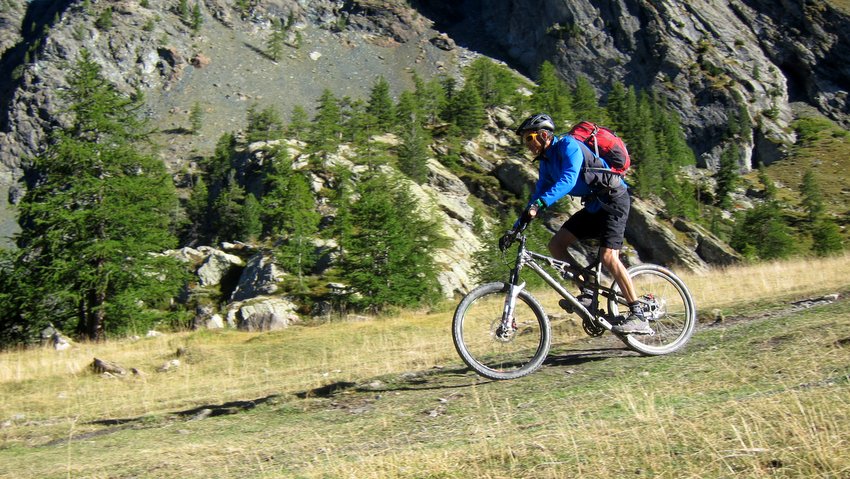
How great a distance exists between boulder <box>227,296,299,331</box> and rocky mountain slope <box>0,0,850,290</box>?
94.0m

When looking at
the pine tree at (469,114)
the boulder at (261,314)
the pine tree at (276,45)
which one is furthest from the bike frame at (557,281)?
the pine tree at (276,45)

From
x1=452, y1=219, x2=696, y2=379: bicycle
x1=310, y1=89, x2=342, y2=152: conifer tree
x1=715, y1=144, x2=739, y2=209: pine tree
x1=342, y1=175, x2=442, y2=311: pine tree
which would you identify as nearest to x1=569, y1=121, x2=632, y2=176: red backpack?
x1=452, y1=219, x2=696, y2=379: bicycle

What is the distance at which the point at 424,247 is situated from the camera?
121ft

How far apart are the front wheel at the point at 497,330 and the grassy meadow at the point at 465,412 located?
0.27m

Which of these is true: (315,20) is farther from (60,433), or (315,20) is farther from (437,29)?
(60,433)

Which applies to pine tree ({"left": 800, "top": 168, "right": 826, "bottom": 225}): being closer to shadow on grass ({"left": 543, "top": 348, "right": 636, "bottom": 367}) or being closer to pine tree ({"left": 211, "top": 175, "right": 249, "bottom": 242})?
pine tree ({"left": 211, "top": 175, "right": 249, "bottom": 242})

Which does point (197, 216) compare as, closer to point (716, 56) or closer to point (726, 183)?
point (726, 183)

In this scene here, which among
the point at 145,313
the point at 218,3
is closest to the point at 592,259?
the point at 145,313

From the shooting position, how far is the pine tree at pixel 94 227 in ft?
74.1

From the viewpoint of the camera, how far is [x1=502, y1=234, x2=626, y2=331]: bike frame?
7312 mm

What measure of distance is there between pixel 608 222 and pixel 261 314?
31.9m

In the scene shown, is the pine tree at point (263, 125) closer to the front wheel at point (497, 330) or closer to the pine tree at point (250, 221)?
the pine tree at point (250, 221)

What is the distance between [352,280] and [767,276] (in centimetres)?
2247

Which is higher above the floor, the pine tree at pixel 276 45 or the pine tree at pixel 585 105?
the pine tree at pixel 276 45
